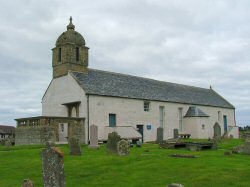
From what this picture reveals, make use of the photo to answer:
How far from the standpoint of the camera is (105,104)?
37.5 metres

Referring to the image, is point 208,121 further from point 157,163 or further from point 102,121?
point 157,163

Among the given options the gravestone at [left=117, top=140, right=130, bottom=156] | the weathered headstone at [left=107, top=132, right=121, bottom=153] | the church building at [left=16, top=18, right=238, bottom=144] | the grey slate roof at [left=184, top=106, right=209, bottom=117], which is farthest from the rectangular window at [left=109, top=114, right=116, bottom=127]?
the gravestone at [left=117, top=140, right=130, bottom=156]

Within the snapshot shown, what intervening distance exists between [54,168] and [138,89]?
33287 millimetres

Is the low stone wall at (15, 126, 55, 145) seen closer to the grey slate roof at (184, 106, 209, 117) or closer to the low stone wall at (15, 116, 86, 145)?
the low stone wall at (15, 116, 86, 145)

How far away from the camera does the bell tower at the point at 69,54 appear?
3925 cm

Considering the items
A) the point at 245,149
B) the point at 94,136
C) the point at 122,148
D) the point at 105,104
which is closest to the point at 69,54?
the point at 105,104

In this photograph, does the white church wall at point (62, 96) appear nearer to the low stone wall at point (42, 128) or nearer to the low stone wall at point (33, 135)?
the low stone wall at point (42, 128)

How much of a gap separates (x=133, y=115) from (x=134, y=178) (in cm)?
2664

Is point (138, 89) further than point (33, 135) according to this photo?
Yes

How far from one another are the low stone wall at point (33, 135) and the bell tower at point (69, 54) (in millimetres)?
8475

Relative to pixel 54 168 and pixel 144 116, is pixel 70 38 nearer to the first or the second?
pixel 144 116

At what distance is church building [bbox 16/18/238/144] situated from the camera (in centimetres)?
3606

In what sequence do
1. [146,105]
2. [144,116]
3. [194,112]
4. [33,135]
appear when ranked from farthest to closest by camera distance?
[194,112] → [146,105] → [144,116] → [33,135]

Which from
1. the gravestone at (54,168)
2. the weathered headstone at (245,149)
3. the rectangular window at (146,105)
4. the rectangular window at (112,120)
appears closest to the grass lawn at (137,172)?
the gravestone at (54,168)
